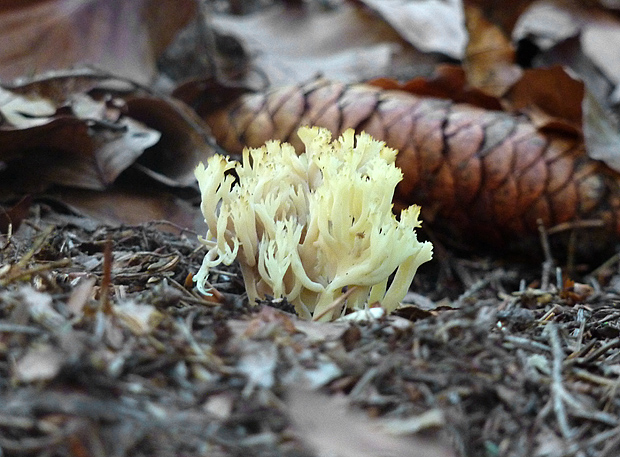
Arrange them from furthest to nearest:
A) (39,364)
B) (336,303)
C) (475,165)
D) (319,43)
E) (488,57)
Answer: (319,43)
(488,57)
(475,165)
(336,303)
(39,364)

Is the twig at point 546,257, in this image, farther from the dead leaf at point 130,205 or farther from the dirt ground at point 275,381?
the dead leaf at point 130,205

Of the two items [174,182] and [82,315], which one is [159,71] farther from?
[82,315]

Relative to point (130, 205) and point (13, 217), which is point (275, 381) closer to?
point (13, 217)

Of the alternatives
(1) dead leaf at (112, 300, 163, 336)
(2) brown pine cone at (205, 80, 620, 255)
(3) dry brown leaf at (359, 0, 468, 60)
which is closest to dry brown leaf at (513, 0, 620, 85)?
(3) dry brown leaf at (359, 0, 468, 60)

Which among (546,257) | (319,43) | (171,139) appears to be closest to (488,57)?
(319,43)

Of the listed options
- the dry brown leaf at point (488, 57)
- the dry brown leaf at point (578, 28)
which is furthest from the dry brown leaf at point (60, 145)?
the dry brown leaf at point (578, 28)

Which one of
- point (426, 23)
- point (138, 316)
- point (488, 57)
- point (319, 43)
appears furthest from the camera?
point (319, 43)

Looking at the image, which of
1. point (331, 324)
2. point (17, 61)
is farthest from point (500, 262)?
point (17, 61)
